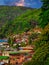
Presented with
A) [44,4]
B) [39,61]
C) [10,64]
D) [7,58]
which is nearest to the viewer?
[39,61]

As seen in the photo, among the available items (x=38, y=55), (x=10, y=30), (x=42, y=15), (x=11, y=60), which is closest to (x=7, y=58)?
Answer: (x=11, y=60)

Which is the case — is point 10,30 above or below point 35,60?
above

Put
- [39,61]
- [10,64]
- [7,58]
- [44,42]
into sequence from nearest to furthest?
[39,61], [44,42], [10,64], [7,58]

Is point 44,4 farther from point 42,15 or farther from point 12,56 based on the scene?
point 12,56

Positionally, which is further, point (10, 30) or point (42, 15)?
point (10, 30)

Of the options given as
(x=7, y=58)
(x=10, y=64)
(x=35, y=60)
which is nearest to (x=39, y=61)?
→ (x=35, y=60)

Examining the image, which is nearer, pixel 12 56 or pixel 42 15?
pixel 12 56

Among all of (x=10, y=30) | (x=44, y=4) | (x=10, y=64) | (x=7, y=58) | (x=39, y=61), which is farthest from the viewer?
(x=10, y=30)

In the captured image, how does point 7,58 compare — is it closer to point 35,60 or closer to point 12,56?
point 12,56

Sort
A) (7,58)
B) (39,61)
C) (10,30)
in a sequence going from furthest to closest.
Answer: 1. (10,30)
2. (7,58)
3. (39,61)
